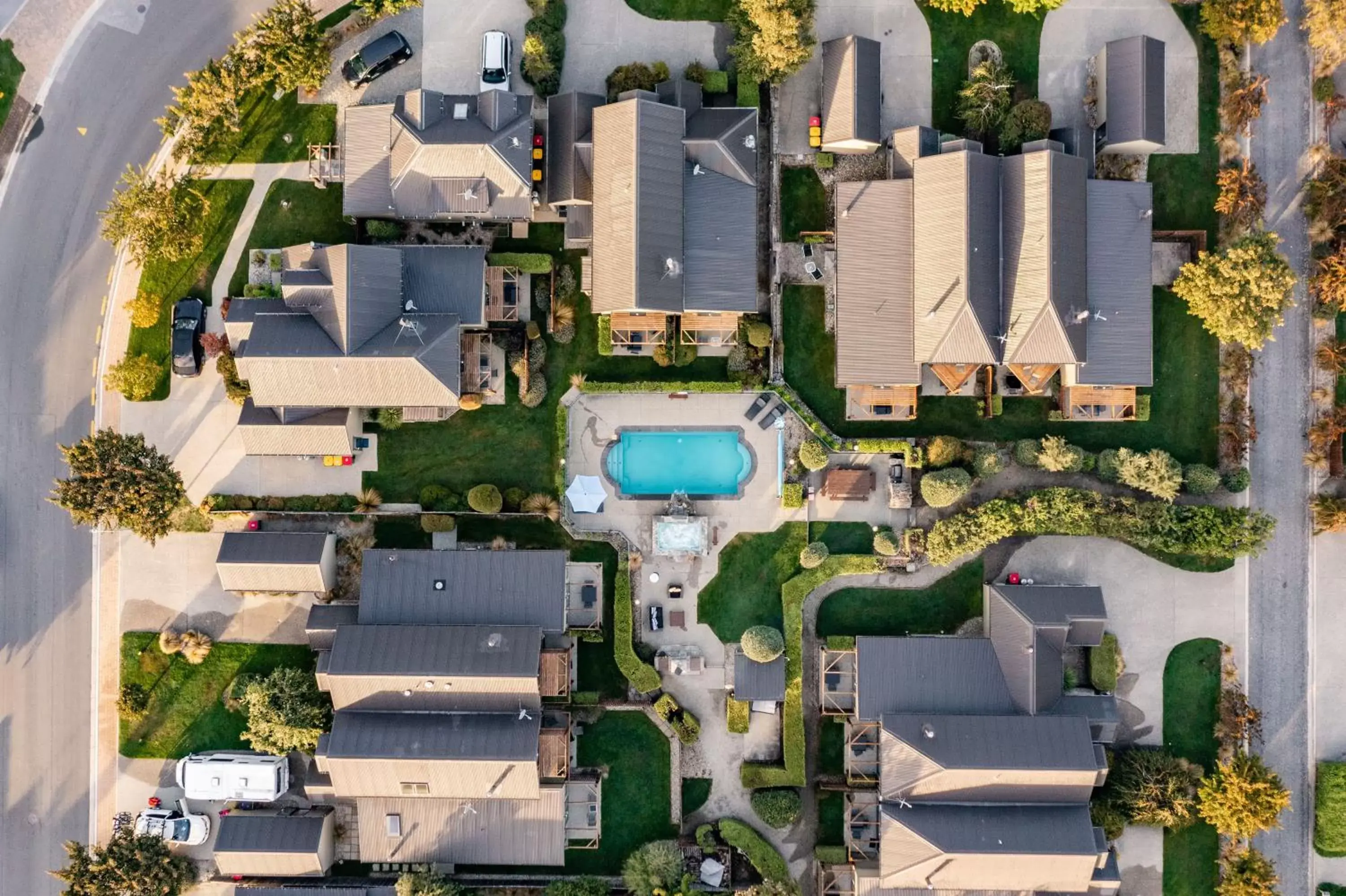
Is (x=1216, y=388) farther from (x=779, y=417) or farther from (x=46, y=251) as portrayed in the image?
(x=46, y=251)

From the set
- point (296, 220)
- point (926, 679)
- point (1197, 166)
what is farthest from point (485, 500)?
point (1197, 166)

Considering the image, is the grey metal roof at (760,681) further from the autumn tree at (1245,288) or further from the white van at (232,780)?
the autumn tree at (1245,288)

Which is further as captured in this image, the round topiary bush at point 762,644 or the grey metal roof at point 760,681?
the grey metal roof at point 760,681

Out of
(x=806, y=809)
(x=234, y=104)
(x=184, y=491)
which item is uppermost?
(x=234, y=104)

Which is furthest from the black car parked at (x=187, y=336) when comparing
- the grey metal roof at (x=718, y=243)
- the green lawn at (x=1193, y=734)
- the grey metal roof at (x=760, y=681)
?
the green lawn at (x=1193, y=734)

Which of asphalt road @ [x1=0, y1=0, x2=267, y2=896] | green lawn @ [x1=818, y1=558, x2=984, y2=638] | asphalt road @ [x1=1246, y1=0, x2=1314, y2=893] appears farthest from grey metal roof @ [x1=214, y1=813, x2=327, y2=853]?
asphalt road @ [x1=1246, y1=0, x2=1314, y2=893]

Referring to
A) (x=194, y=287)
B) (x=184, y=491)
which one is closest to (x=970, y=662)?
(x=184, y=491)

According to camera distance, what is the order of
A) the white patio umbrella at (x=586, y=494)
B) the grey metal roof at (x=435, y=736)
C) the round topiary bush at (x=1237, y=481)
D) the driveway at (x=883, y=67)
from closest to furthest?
1. the grey metal roof at (x=435, y=736)
2. the round topiary bush at (x=1237, y=481)
3. the white patio umbrella at (x=586, y=494)
4. the driveway at (x=883, y=67)
